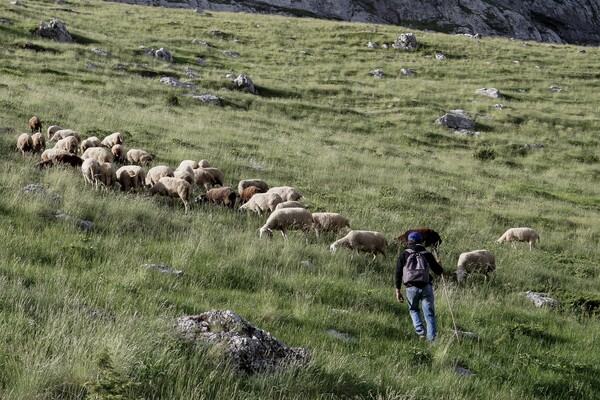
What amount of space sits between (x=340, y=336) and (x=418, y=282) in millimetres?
2112

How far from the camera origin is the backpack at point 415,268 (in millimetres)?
9109

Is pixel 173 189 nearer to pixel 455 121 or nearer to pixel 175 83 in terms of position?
pixel 175 83

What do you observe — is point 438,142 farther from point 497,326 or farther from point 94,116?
point 497,326

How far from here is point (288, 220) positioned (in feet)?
46.2

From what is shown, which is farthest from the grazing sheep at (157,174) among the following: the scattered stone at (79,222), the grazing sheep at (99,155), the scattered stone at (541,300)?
the scattered stone at (541,300)

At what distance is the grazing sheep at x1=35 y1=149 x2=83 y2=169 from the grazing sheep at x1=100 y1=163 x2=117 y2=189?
1.69 meters

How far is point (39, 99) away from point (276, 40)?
46267 millimetres

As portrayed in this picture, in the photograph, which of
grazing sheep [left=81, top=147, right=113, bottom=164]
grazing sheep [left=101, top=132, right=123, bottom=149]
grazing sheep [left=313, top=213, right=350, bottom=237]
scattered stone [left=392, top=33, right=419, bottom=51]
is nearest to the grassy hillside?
grazing sheep [left=313, top=213, right=350, bottom=237]

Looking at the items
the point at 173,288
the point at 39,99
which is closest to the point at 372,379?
the point at 173,288

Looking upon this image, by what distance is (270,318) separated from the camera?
25.1 feet

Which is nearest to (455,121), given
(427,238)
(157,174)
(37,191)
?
(427,238)

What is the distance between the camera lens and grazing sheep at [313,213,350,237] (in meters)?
A: 14.9

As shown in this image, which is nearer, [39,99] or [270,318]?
[270,318]

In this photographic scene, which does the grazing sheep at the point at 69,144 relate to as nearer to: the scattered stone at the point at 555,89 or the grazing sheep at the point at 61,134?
the grazing sheep at the point at 61,134
